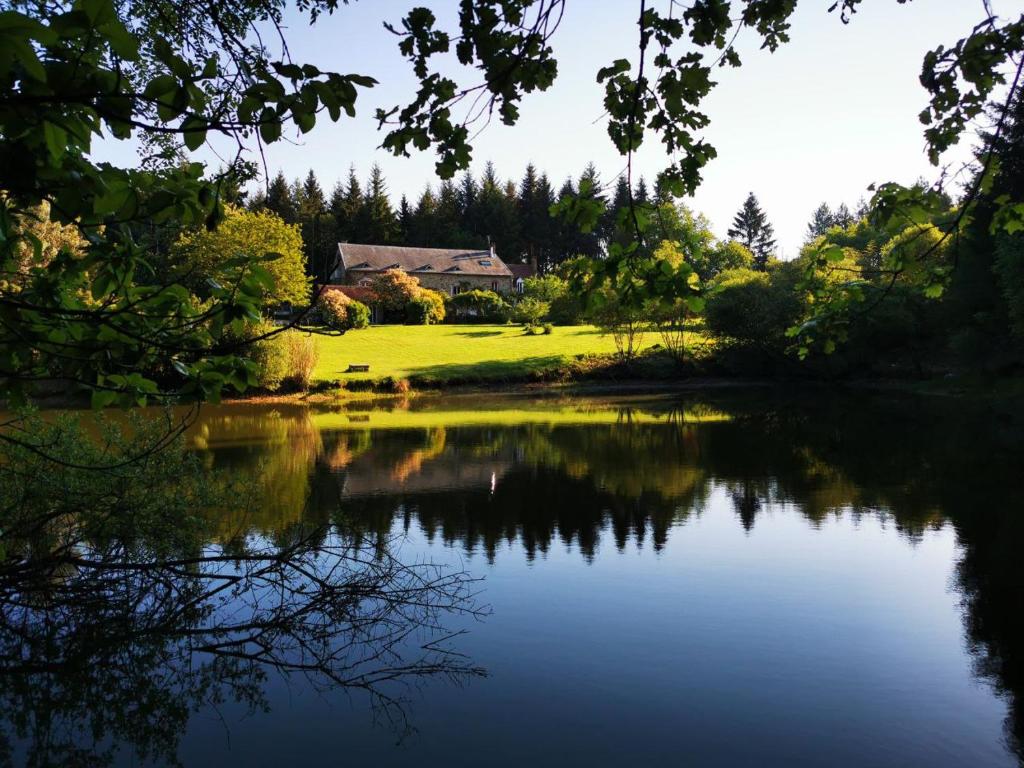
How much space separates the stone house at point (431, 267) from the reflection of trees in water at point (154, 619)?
66667 mm

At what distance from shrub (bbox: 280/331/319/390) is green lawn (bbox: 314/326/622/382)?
1.10m

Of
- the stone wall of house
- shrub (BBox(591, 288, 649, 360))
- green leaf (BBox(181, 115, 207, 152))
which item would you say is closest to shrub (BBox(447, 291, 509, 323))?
the stone wall of house

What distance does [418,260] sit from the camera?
3108 inches

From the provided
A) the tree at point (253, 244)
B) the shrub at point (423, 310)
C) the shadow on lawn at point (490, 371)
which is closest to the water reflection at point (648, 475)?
the shadow on lawn at point (490, 371)

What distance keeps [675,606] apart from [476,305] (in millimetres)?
56647

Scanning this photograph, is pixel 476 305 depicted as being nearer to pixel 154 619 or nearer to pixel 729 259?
pixel 729 259

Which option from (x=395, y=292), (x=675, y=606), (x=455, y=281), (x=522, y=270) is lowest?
(x=675, y=606)

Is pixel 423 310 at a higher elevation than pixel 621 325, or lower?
higher

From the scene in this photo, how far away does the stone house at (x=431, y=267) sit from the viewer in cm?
7662

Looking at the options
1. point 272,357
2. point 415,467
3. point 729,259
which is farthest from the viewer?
point 729,259

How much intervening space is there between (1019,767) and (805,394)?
32.1 m

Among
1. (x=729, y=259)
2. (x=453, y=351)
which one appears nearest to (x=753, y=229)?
(x=729, y=259)

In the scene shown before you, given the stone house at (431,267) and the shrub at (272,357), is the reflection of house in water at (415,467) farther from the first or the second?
the stone house at (431,267)

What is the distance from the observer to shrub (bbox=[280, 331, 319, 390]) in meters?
35.4
